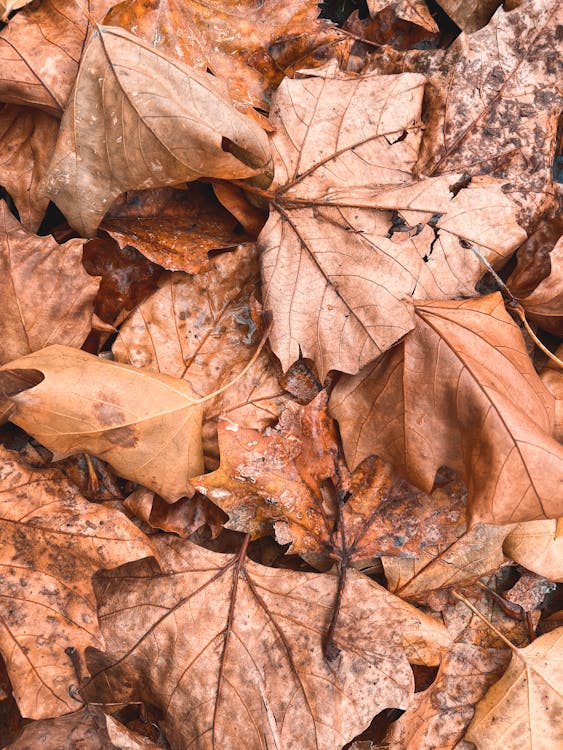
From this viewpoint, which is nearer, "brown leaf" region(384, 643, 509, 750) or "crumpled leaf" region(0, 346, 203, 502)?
"crumpled leaf" region(0, 346, 203, 502)

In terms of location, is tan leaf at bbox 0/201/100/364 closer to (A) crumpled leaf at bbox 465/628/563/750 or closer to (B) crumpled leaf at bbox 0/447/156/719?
(B) crumpled leaf at bbox 0/447/156/719

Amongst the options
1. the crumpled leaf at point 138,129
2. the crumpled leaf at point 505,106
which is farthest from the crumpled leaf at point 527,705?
the crumpled leaf at point 138,129

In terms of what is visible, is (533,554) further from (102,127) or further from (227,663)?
(102,127)

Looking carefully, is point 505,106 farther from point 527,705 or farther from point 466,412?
point 527,705

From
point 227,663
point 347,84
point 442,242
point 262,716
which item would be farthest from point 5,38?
point 262,716

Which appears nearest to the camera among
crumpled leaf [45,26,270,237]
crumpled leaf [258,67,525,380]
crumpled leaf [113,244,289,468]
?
crumpled leaf [45,26,270,237]

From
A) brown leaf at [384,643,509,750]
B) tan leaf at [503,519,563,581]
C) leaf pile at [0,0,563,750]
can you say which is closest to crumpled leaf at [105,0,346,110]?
leaf pile at [0,0,563,750]

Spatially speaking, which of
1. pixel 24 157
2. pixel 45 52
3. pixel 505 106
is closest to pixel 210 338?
pixel 24 157
